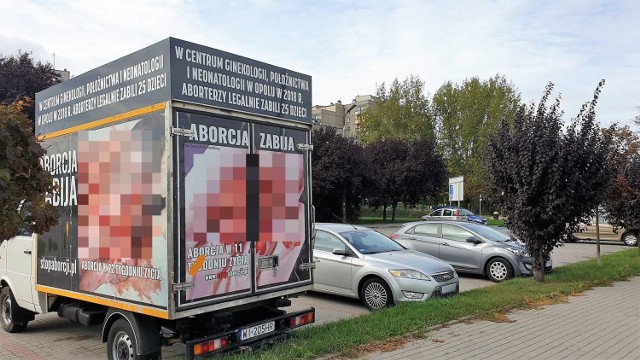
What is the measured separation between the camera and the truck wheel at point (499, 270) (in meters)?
12.1

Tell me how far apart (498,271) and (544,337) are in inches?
229

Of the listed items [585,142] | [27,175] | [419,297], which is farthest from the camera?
[585,142]

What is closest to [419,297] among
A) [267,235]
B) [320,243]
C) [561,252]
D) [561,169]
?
[320,243]

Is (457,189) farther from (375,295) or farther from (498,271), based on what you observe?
(375,295)

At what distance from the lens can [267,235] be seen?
5664 mm

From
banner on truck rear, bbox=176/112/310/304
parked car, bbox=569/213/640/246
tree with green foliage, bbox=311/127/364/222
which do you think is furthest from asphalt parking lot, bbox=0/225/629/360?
tree with green foliage, bbox=311/127/364/222

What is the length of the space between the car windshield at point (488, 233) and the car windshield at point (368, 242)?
3800mm

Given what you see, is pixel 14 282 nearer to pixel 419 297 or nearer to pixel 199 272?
pixel 199 272

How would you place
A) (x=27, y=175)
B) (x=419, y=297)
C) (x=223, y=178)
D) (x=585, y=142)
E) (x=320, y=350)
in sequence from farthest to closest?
(x=585, y=142) → (x=419, y=297) → (x=320, y=350) → (x=223, y=178) → (x=27, y=175)

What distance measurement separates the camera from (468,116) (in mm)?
59938

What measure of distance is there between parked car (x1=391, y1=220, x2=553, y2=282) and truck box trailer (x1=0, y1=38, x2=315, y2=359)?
294 inches

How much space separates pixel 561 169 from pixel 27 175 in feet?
32.3

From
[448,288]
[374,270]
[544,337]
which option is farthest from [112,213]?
[448,288]

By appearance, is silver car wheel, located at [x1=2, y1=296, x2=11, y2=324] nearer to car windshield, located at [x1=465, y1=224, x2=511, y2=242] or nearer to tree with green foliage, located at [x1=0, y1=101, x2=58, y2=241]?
tree with green foliage, located at [x1=0, y1=101, x2=58, y2=241]
